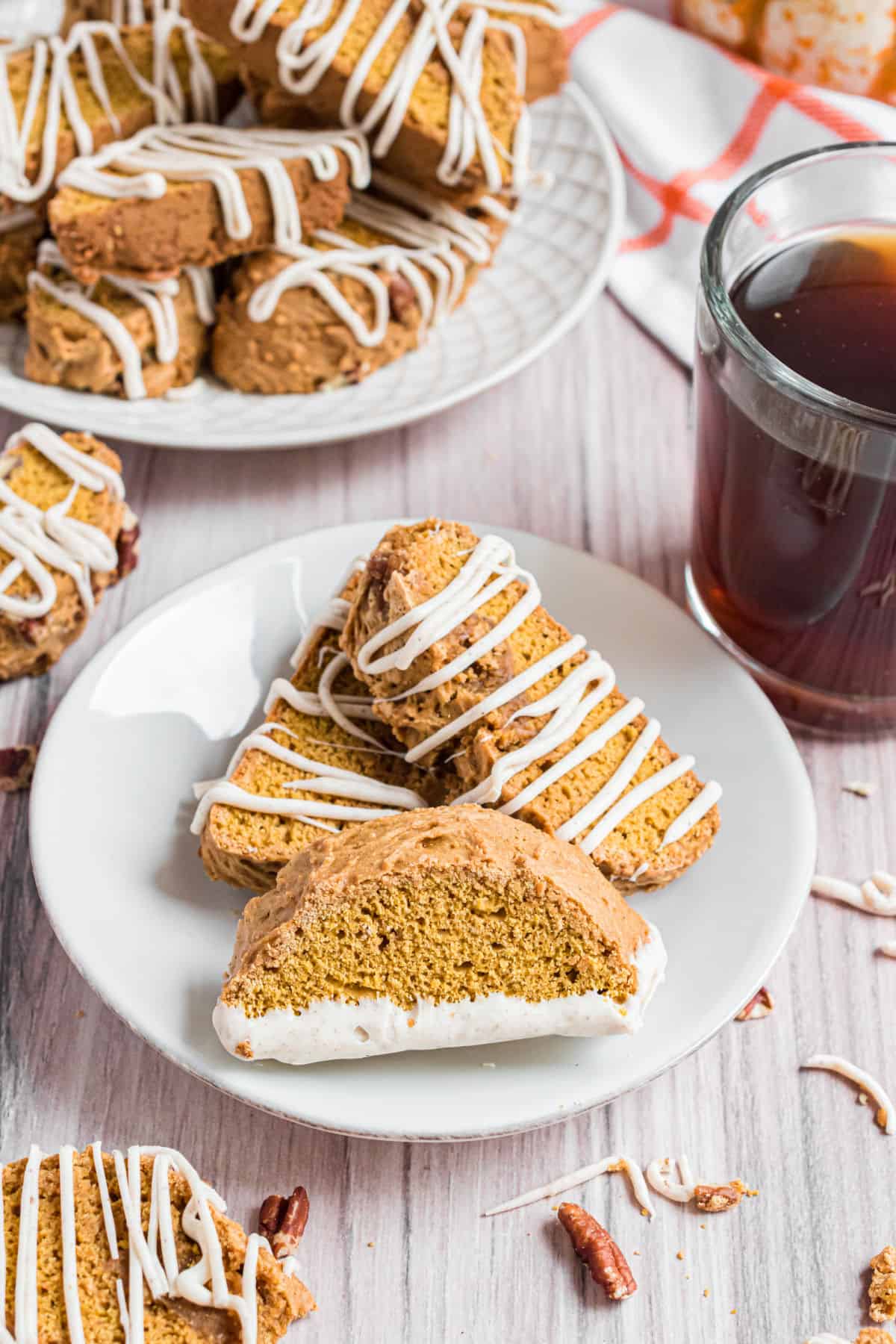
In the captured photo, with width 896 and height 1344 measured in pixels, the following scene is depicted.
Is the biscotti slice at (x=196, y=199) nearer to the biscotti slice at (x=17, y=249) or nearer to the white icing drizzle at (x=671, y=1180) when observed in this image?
the biscotti slice at (x=17, y=249)

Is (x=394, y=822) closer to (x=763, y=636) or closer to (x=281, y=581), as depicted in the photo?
(x=281, y=581)

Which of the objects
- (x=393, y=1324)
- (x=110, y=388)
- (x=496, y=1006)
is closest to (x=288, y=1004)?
(x=496, y=1006)

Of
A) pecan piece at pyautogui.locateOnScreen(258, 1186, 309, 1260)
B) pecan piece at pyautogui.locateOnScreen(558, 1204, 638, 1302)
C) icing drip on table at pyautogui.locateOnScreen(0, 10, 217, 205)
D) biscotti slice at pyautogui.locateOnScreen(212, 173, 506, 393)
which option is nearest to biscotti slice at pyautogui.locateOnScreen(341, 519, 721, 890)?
pecan piece at pyautogui.locateOnScreen(558, 1204, 638, 1302)

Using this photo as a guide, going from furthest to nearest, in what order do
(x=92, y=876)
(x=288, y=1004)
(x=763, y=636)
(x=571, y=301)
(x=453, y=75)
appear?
(x=571, y=301), (x=453, y=75), (x=763, y=636), (x=92, y=876), (x=288, y=1004)

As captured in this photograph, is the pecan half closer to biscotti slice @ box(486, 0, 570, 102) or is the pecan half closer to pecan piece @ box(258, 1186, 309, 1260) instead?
biscotti slice @ box(486, 0, 570, 102)

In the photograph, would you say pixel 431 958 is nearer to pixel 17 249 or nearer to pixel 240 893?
pixel 240 893

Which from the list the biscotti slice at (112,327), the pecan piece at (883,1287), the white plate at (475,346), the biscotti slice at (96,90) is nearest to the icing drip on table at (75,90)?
the biscotti slice at (96,90)
